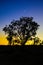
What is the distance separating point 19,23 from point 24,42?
5776mm

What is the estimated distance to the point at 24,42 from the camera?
38.2m
